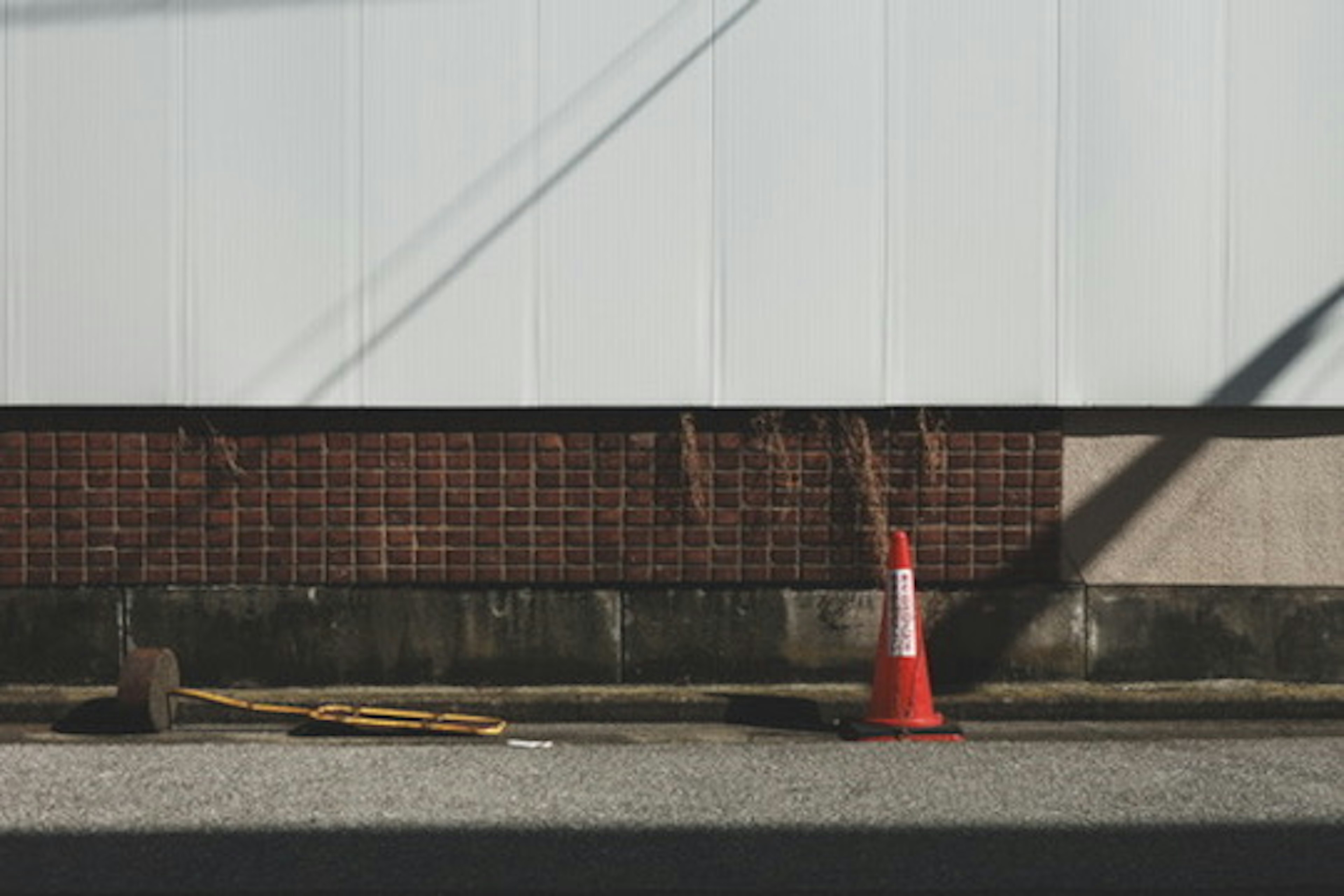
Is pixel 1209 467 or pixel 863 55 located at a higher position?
pixel 863 55

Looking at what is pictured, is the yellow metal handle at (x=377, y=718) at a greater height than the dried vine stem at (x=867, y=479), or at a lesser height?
lesser

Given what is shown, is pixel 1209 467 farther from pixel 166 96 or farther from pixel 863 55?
pixel 166 96

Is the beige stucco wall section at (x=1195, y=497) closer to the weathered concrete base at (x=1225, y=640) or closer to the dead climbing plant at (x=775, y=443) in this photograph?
the weathered concrete base at (x=1225, y=640)

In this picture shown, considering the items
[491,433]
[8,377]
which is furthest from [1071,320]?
[8,377]

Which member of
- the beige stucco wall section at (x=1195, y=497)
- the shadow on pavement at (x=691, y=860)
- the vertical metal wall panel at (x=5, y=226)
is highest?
the vertical metal wall panel at (x=5, y=226)

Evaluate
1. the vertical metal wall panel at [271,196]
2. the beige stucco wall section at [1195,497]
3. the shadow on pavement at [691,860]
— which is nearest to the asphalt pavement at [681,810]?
the shadow on pavement at [691,860]

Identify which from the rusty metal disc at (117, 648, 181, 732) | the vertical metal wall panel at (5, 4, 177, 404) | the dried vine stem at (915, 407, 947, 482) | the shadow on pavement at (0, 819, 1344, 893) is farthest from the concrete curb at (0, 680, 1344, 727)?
the shadow on pavement at (0, 819, 1344, 893)

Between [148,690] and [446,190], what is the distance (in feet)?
9.50

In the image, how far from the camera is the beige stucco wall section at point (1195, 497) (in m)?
Result: 10.6

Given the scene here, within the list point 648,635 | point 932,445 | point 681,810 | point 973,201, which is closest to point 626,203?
point 973,201

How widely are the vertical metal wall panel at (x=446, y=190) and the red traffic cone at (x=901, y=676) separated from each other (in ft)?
7.35

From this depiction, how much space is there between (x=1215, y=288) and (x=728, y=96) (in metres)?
2.69

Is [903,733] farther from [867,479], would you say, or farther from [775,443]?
[775,443]

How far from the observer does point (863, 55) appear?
1041 centimetres
